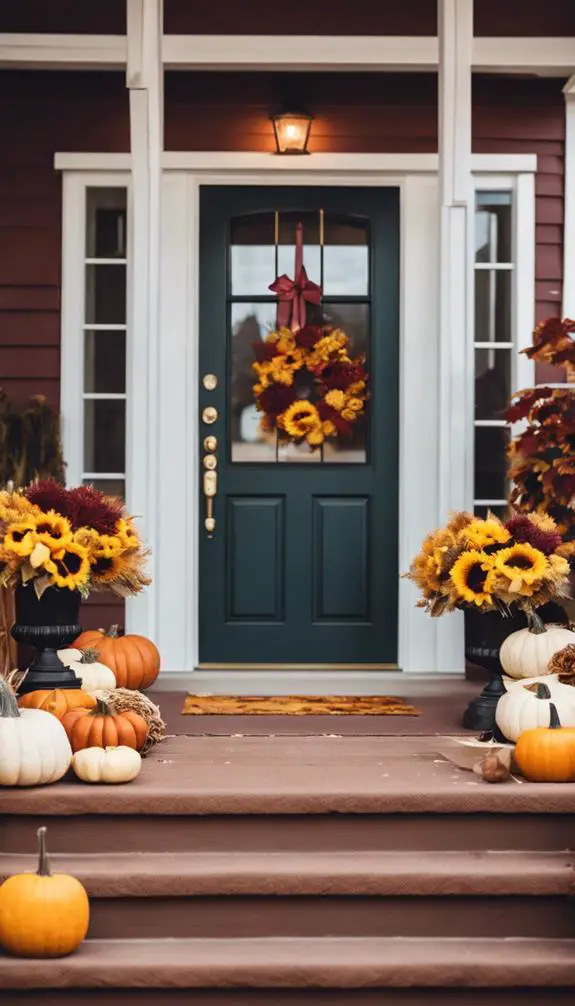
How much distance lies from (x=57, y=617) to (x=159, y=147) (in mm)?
2246

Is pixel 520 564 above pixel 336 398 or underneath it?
underneath

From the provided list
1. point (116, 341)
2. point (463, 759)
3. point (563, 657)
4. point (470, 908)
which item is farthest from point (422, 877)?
point (116, 341)

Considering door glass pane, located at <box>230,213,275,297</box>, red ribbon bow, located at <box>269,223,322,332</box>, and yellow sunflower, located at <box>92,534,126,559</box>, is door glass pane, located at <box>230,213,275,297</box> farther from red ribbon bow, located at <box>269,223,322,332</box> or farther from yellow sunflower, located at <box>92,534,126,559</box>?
yellow sunflower, located at <box>92,534,126,559</box>

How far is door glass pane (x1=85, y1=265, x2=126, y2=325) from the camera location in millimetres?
5961

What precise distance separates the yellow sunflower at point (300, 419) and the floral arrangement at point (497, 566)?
1605 millimetres

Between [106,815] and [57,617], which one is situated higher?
[57,617]

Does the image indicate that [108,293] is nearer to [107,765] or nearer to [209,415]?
[209,415]

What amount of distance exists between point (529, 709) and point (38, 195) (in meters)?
3.38

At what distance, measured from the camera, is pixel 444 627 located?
5801 millimetres

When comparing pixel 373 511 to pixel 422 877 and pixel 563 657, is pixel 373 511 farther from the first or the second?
pixel 422 877

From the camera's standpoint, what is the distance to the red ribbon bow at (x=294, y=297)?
5961 millimetres

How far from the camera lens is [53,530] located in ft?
13.6

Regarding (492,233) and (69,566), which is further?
(492,233)

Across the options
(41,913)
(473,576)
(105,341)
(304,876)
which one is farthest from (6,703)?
(105,341)
